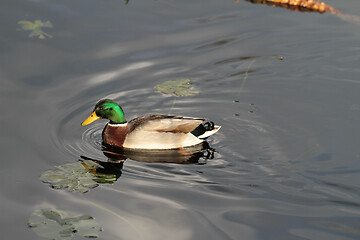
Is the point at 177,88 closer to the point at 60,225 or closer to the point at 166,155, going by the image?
the point at 166,155

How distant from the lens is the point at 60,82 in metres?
10.2

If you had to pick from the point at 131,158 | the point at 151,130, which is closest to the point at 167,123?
the point at 151,130

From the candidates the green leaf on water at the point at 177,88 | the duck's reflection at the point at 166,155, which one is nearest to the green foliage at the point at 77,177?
the duck's reflection at the point at 166,155

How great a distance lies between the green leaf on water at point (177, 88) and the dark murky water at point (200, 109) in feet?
0.32

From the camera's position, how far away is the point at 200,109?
9.73 metres

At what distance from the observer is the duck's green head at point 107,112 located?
913cm

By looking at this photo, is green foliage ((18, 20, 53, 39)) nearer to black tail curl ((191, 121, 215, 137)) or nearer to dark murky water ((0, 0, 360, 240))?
dark murky water ((0, 0, 360, 240))

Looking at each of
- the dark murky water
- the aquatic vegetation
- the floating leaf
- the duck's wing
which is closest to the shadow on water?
the dark murky water

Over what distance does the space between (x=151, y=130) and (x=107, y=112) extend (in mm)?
725

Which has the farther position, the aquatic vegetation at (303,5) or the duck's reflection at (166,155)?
the aquatic vegetation at (303,5)

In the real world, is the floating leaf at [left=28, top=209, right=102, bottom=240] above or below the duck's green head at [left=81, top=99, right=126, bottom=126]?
below

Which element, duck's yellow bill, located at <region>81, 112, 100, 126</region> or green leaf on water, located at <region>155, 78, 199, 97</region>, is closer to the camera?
duck's yellow bill, located at <region>81, 112, 100, 126</region>

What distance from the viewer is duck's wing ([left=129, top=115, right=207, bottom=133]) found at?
352 inches

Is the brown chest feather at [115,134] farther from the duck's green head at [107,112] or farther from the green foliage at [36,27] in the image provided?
the green foliage at [36,27]
